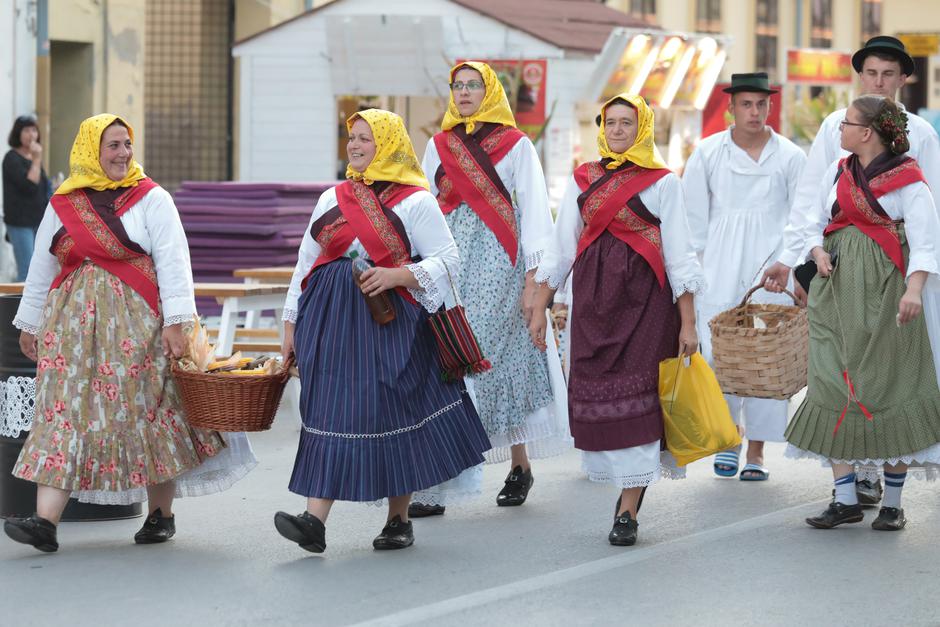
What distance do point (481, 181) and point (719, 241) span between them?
1713 millimetres

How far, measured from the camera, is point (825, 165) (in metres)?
8.14

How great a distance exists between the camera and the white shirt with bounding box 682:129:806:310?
29.7 ft

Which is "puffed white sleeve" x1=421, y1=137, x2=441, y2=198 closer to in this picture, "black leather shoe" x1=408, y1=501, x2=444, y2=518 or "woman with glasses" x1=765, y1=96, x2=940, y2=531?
"black leather shoe" x1=408, y1=501, x2=444, y2=518

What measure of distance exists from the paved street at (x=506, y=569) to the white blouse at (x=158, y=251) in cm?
100

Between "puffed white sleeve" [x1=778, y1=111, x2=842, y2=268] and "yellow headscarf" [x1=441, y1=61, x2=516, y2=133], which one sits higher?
"yellow headscarf" [x1=441, y1=61, x2=516, y2=133]

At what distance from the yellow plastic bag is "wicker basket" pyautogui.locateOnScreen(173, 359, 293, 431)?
1581mm

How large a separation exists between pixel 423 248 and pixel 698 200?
8.91 ft

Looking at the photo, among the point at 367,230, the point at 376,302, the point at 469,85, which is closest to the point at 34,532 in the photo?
the point at 376,302

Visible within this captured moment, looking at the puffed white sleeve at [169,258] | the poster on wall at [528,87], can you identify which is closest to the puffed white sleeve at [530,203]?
the puffed white sleeve at [169,258]

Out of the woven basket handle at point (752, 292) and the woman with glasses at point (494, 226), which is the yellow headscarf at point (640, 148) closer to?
the woman with glasses at point (494, 226)

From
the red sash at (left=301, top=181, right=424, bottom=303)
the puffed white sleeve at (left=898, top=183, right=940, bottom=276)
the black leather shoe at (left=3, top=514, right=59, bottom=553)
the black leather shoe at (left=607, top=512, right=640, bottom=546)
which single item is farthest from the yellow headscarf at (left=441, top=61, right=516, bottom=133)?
the black leather shoe at (left=3, top=514, right=59, bottom=553)

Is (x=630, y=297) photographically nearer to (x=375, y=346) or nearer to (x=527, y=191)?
(x=527, y=191)

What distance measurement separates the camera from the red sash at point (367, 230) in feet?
22.2

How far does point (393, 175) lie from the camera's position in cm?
683
